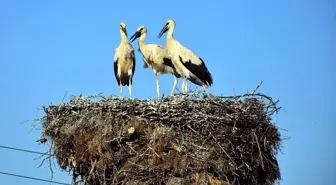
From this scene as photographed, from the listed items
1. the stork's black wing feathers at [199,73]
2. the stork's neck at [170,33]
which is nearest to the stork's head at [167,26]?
the stork's neck at [170,33]

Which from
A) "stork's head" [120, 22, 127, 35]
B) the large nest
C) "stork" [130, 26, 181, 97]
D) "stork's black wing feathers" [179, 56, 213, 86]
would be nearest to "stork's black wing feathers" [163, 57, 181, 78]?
"stork" [130, 26, 181, 97]

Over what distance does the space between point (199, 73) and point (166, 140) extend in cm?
268

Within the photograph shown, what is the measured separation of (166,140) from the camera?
378 inches

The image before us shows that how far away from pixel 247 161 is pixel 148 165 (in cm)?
130

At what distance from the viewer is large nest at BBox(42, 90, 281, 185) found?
957 centimetres

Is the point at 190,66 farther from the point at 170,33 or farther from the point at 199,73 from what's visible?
the point at 170,33

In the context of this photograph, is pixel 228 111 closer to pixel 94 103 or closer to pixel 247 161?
pixel 247 161

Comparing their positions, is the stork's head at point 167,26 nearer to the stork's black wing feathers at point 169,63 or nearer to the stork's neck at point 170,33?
the stork's neck at point 170,33

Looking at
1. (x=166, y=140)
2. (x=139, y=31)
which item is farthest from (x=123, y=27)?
(x=166, y=140)

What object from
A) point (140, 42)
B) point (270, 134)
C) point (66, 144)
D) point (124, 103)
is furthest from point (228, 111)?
point (140, 42)

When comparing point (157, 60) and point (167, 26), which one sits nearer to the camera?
point (157, 60)

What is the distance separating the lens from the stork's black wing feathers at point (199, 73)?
12.1 m

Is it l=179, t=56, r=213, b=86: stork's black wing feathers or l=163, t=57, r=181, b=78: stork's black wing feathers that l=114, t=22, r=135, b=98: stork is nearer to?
l=163, t=57, r=181, b=78: stork's black wing feathers

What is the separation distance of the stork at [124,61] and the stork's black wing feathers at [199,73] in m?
1.30
